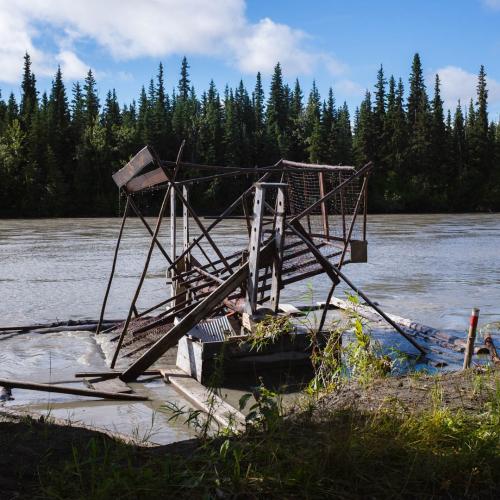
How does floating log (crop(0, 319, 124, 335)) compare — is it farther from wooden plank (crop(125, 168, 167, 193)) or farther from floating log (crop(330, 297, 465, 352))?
floating log (crop(330, 297, 465, 352))

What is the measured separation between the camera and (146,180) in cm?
977

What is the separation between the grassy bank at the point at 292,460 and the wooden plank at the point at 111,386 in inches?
112

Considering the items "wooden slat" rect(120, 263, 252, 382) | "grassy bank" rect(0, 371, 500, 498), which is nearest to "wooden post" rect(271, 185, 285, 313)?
"wooden slat" rect(120, 263, 252, 382)

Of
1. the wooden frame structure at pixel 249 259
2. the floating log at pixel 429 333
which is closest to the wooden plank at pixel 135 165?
the wooden frame structure at pixel 249 259

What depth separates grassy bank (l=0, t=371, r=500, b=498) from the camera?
3502 mm

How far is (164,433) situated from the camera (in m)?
6.17

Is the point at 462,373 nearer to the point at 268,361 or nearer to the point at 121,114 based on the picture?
the point at 268,361

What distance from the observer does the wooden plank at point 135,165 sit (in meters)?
8.68

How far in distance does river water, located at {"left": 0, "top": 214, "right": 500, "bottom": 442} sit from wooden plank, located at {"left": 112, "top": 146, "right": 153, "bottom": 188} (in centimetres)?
267

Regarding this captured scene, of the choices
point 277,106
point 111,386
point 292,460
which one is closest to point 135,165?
point 111,386

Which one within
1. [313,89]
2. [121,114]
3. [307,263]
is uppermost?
[313,89]

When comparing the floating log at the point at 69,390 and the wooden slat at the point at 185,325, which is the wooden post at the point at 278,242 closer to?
the wooden slat at the point at 185,325

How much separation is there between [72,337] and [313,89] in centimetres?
13213

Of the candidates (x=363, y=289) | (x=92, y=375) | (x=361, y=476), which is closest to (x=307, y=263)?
(x=92, y=375)
